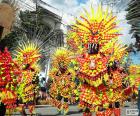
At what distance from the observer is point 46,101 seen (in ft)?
107

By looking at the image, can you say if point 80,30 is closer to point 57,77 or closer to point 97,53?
point 97,53

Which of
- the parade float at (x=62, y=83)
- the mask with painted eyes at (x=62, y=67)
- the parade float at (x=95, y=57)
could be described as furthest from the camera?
the mask with painted eyes at (x=62, y=67)

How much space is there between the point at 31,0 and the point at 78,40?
38505 mm

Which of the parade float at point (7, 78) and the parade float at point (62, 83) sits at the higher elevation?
the parade float at point (62, 83)

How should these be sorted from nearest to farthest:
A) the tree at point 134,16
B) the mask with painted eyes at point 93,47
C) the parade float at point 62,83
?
the tree at point 134,16 → the mask with painted eyes at point 93,47 → the parade float at point 62,83

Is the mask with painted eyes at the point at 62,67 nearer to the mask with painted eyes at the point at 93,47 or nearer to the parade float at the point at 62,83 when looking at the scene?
the parade float at the point at 62,83

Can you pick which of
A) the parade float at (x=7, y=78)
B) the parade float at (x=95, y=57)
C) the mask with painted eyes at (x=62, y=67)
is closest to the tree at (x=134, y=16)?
the parade float at (x=7, y=78)

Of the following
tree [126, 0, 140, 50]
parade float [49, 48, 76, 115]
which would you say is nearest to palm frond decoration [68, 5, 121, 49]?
tree [126, 0, 140, 50]

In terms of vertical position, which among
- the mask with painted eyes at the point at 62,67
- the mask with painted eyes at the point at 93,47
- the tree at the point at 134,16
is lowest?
the tree at the point at 134,16

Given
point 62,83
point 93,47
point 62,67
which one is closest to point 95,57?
point 93,47

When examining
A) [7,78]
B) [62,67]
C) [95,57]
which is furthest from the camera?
[62,67]

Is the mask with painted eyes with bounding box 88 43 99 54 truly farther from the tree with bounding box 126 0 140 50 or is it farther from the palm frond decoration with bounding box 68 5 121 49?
the tree with bounding box 126 0 140 50

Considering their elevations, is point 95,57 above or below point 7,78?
above

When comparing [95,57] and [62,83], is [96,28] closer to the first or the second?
[95,57]
